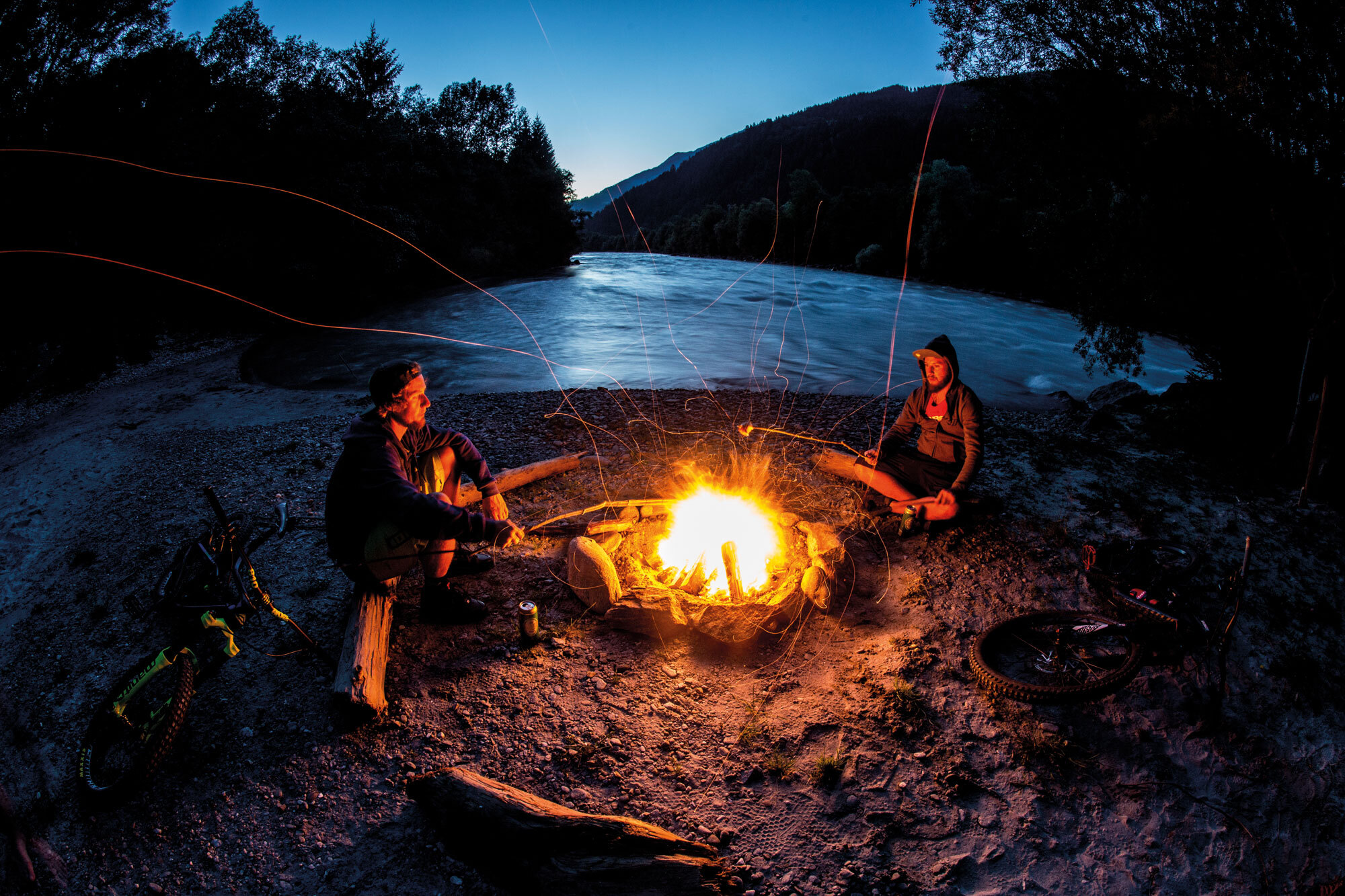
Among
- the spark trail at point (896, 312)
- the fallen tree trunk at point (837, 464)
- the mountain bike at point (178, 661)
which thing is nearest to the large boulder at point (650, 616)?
the mountain bike at point (178, 661)

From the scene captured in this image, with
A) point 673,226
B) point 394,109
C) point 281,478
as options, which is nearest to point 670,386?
point 281,478

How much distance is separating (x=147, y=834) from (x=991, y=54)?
515 inches

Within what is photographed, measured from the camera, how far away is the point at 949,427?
534 centimetres

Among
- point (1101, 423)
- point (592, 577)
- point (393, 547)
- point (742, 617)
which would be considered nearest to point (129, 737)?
point (393, 547)

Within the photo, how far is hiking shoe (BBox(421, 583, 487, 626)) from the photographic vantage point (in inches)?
171

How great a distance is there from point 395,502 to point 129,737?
6.61ft

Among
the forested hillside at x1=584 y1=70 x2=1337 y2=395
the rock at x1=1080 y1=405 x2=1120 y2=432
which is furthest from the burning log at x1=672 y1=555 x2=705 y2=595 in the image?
the forested hillside at x1=584 y1=70 x2=1337 y2=395

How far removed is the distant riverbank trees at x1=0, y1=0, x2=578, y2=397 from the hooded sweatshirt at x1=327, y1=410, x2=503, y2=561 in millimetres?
12495

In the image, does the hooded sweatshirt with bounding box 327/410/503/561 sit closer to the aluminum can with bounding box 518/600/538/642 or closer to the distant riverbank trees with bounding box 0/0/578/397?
the aluminum can with bounding box 518/600/538/642

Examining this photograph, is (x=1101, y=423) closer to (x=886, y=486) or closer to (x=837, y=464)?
(x=837, y=464)

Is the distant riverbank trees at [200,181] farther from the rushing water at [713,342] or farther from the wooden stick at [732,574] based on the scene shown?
the wooden stick at [732,574]

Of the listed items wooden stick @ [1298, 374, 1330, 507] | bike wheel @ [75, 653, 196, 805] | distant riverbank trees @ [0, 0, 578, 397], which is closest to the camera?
bike wheel @ [75, 653, 196, 805]

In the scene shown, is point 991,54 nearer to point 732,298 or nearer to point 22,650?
point 22,650

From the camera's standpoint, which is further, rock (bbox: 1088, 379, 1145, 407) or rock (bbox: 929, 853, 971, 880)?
rock (bbox: 1088, 379, 1145, 407)
